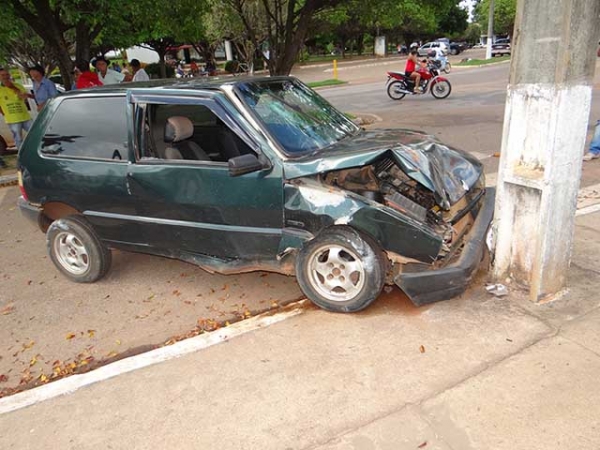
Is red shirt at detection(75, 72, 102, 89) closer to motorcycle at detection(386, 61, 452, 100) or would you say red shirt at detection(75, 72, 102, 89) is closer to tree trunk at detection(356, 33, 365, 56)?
motorcycle at detection(386, 61, 452, 100)

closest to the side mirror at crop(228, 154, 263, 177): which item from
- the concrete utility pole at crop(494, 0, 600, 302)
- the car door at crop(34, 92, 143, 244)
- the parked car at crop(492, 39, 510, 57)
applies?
the car door at crop(34, 92, 143, 244)

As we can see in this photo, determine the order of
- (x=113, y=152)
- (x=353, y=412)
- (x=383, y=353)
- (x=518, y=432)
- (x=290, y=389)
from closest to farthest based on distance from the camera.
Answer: (x=518, y=432)
(x=353, y=412)
(x=290, y=389)
(x=383, y=353)
(x=113, y=152)

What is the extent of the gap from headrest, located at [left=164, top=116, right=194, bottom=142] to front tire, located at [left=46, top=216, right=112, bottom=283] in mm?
1237

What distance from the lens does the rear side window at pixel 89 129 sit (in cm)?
423

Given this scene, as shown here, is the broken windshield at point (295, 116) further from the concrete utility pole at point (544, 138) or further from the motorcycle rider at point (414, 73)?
the motorcycle rider at point (414, 73)

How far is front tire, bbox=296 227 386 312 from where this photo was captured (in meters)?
3.55

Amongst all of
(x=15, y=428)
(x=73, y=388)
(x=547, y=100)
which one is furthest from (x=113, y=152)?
(x=547, y=100)

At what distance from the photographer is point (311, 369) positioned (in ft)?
10.5

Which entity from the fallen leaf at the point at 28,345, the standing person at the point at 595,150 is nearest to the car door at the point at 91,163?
the fallen leaf at the point at 28,345

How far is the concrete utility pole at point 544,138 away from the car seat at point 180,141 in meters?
2.48

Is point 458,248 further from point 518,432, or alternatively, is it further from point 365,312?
point 518,432

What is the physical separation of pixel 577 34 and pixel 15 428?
4.17 metres

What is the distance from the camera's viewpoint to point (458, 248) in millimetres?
3787

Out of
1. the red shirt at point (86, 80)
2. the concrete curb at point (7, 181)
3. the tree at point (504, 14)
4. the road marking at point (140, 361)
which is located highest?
the tree at point (504, 14)
